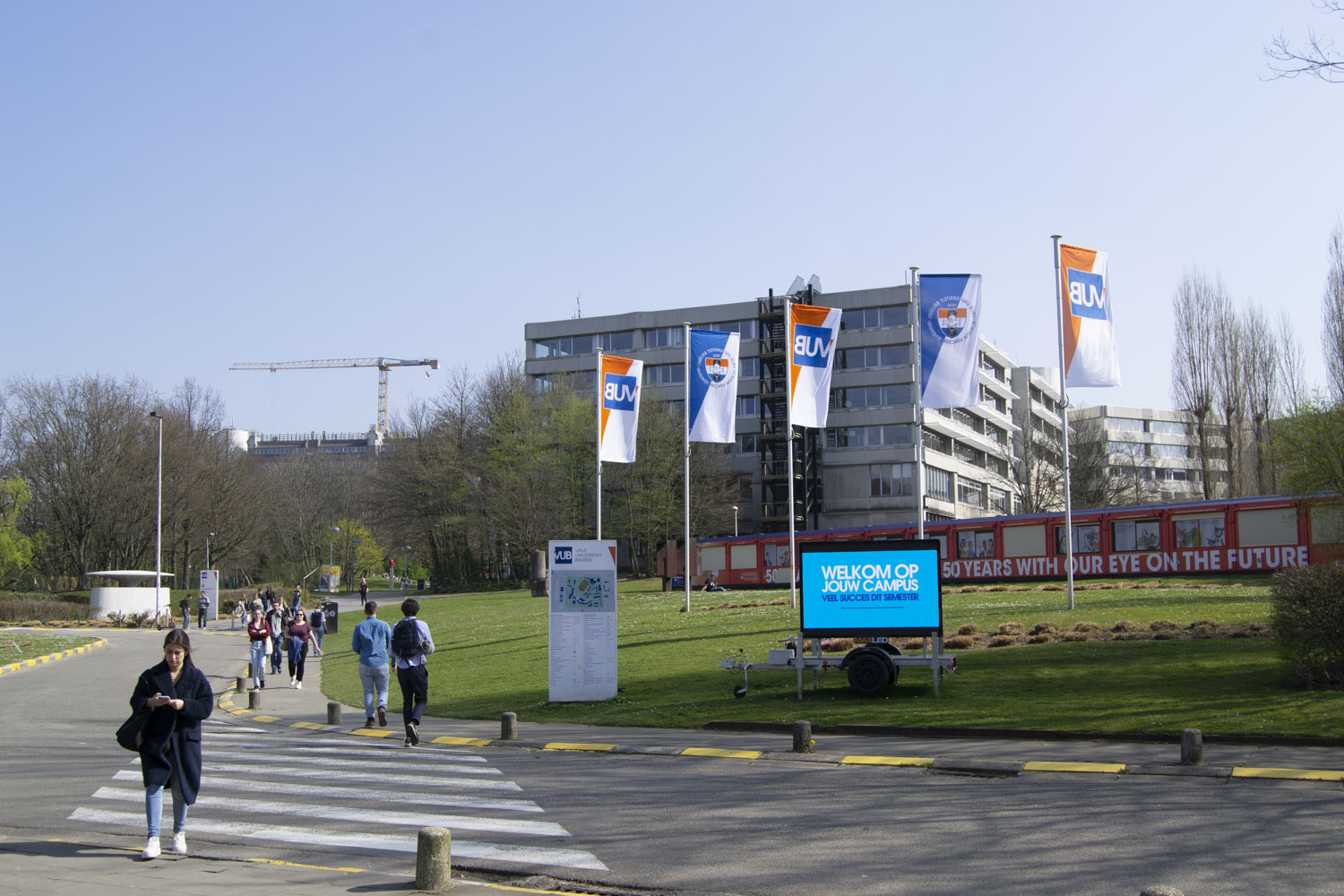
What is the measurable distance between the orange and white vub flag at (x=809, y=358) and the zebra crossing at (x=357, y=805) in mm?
14638

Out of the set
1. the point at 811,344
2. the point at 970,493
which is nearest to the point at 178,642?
the point at 811,344

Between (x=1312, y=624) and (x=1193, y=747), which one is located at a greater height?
(x=1312, y=624)

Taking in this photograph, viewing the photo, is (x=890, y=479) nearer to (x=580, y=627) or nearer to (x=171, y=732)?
(x=580, y=627)

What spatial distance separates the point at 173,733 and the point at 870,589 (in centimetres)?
1216

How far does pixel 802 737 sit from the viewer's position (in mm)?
13531

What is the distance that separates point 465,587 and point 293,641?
5330 centimetres

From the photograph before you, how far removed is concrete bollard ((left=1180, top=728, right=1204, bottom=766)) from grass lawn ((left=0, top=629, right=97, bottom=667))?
107ft

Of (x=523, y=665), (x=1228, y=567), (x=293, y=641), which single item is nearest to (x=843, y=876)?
(x=523, y=665)

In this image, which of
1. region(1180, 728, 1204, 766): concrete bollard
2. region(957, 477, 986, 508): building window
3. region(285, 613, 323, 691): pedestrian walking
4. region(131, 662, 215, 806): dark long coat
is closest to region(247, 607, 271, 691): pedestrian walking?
region(285, 613, 323, 691): pedestrian walking

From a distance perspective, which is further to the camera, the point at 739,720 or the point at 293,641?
the point at 293,641

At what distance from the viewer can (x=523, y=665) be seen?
2627 centimetres

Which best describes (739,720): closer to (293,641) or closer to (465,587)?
(293,641)

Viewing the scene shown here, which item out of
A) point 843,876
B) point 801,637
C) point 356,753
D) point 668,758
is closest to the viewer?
point 843,876

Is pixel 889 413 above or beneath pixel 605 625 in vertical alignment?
above
